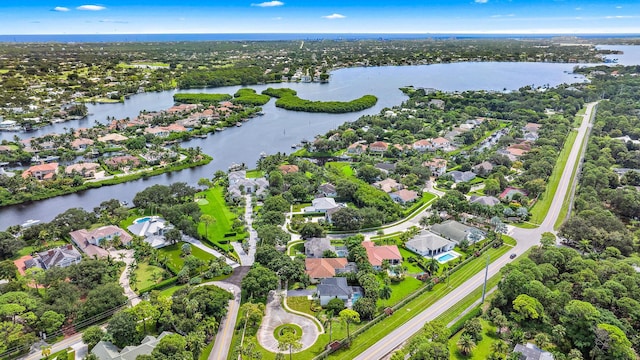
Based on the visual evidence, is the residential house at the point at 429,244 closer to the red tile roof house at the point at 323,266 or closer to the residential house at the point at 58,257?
the red tile roof house at the point at 323,266

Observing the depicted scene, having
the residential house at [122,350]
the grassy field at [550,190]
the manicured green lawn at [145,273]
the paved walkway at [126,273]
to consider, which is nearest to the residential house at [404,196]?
the grassy field at [550,190]

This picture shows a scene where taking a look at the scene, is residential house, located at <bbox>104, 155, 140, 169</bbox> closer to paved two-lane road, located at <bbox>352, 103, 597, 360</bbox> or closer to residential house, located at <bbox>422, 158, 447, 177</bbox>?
residential house, located at <bbox>422, 158, 447, 177</bbox>

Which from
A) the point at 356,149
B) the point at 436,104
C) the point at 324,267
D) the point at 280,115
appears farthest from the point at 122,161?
the point at 436,104

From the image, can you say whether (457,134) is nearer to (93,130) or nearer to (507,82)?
(93,130)

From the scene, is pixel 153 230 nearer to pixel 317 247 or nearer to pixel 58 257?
pixel 58 257

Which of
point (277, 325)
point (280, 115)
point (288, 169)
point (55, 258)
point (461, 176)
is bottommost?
point (277, 325)

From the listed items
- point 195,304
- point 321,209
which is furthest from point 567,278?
point 195,304
